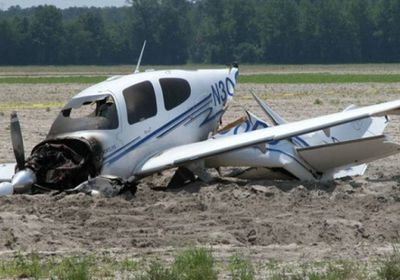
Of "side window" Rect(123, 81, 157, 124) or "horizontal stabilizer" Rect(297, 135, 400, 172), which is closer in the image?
"side window" Rect(123, 81, 157, 124)

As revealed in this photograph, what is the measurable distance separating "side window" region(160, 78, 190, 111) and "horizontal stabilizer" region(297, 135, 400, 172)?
206 centimetres

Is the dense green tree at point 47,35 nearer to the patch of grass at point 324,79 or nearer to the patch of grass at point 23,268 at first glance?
the patch of grass at point 324,79

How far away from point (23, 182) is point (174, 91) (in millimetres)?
3172

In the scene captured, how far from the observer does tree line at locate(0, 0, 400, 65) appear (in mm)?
146375

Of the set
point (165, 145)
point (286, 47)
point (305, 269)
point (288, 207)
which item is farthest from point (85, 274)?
point (286, 47)

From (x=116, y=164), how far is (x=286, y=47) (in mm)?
135595

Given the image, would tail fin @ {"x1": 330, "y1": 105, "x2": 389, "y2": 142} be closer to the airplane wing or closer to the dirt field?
the dirt field

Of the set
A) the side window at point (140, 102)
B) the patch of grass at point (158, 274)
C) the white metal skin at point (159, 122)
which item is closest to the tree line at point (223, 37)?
the white metal skin at point (159, 122)

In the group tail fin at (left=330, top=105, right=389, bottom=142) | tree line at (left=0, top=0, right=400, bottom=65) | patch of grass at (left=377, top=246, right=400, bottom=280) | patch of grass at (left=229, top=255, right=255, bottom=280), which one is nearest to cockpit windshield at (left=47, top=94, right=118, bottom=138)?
tail fin at (left=330, top=105, right=389, bottom=142)

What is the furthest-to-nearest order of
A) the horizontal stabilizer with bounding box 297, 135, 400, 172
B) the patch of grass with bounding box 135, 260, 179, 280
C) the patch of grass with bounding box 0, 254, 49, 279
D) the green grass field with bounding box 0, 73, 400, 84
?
the green grass field with bounding box 0, 73, 400, 84 → the horizontal stabilizer with bounding box 297, 135, 400, 172 → the patch of grass with bounding box 0, 254, 49, 279 → the patch of grass with bounding box 135, 260, 179, 280

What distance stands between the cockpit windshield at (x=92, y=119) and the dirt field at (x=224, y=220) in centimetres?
110

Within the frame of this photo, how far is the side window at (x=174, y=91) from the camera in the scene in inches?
756

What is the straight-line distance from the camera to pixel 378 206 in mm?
16047

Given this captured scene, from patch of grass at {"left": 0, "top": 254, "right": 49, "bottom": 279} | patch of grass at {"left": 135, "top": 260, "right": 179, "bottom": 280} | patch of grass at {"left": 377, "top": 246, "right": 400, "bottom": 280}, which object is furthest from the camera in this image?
patch of grass at {"left": 0, "top": 254, "right": 49, "bottom": 279}
